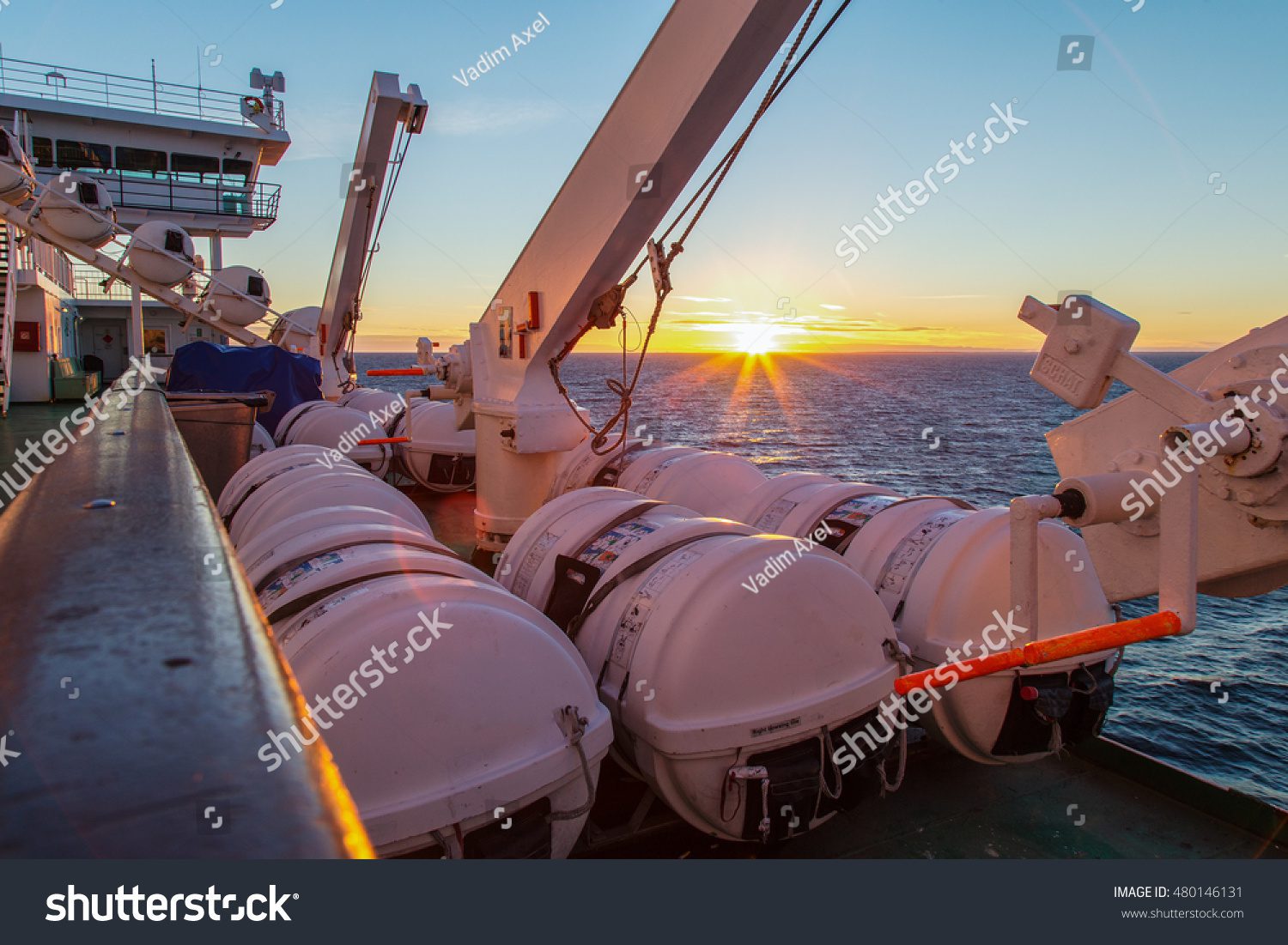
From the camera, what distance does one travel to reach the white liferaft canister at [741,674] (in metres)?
3.98

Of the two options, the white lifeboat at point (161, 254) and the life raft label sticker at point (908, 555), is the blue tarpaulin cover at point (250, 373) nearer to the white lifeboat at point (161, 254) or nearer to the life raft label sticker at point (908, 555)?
the white lifeboat at point (161, 254)

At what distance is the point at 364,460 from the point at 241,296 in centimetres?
870

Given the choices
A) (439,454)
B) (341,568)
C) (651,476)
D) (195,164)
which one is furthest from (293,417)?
(341,568)

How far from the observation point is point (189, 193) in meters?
23.2

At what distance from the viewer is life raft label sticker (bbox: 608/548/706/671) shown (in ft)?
14.0

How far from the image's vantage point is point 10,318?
12875 mm

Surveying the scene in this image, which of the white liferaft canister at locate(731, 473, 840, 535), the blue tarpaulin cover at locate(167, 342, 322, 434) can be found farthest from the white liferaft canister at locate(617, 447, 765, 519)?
the blue tarpaulin cover at locate(167, 342, 322, 434)

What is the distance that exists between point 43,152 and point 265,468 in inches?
795

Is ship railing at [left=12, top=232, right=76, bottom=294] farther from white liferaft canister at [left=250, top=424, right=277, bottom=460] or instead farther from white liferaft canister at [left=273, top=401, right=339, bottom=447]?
white liferaft canister at [left=250, top=424, right=277, bottom=460]

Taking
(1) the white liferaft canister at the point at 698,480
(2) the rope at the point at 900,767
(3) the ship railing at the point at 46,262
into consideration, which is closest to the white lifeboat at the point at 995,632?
(2) the rope at the point at 900,767

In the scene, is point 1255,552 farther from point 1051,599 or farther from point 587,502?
point 587,502

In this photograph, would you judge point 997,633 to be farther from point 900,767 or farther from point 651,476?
point 651,476

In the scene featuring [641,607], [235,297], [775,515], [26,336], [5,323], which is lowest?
[641,607]

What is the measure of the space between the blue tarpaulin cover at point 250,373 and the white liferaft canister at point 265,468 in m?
7.33
